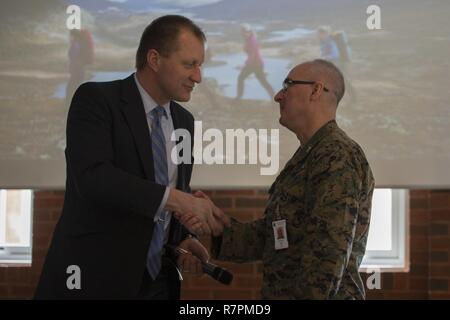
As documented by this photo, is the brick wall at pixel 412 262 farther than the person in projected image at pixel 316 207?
Yes

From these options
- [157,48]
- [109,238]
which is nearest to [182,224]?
[109,238]

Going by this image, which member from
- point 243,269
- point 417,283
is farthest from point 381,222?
point 243,269

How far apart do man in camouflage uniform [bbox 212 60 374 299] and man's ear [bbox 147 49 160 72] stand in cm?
45

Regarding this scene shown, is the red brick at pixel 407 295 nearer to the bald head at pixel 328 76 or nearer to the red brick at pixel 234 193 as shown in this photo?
the red brick at pixel 234 193

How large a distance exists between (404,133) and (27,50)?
1.95 metres

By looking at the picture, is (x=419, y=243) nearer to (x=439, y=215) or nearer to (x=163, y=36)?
(x=439, y=215)

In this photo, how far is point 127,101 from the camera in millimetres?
2492

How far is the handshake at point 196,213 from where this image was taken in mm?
2377

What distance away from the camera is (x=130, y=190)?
7.57 ft

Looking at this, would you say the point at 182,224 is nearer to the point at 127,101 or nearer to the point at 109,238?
the point at 109,238

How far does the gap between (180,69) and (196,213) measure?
0.52 metres

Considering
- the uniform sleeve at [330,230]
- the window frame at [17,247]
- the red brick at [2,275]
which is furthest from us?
the window frame at [17,247]

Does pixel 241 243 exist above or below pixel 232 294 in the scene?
above

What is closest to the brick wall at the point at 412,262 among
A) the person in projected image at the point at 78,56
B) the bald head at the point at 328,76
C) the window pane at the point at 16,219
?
the person in projected image at the point at 78,56
